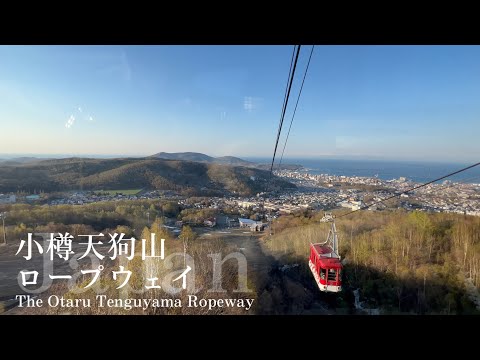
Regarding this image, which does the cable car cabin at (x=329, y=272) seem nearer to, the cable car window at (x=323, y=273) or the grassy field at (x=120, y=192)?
the cable car window at (x=323, y=273)

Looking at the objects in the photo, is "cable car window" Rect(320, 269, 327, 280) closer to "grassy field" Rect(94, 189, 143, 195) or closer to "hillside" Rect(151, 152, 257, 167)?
"hillside" Rect(151, 152, 257, 167)

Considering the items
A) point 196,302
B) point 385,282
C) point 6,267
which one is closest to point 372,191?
point 385,282

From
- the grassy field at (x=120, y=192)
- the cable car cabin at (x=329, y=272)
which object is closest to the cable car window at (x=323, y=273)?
the cable car cabin at (x=329, y=272)

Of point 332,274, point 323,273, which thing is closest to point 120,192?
point 323,273

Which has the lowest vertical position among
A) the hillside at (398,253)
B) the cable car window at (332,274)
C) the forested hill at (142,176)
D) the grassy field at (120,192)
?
the hillside at (398,253)

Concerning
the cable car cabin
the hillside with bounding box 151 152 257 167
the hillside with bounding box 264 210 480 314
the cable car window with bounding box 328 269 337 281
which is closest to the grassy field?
the hillside with bounding box 151 152 257 167
